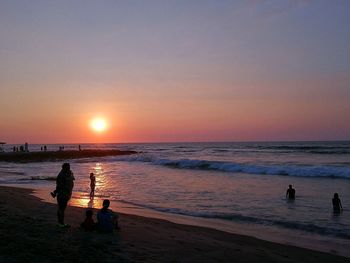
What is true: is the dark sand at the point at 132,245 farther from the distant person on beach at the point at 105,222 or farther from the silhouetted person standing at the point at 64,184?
the silhouetted person standing at the point at 64,184

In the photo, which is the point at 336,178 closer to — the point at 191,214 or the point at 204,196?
the point at 204,196

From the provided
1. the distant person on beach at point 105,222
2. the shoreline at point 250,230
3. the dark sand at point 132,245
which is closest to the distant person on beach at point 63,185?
the dark sand at point 132,245

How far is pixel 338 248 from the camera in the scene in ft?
34.3

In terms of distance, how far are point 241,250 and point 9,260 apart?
5.14 meters

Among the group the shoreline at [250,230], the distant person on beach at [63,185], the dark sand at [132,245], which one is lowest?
the shoreline at [250,230]

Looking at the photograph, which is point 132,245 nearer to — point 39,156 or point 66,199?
point 66,199

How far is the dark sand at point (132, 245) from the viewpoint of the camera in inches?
290

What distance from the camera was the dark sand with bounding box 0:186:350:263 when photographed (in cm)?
736

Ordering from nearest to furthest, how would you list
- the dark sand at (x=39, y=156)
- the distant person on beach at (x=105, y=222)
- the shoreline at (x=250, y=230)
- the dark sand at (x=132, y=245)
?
the dark sand at (x=132, y=245), the distant person on beach at (x=105, y=222), the shoreline at (x=250, y=230), the dark sand at (x=39, y=156)

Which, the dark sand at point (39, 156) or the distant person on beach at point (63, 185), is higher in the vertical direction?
the distant person on beach at point (63, 185)

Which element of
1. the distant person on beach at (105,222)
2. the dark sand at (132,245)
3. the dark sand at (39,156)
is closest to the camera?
the dark sand at (132,245)

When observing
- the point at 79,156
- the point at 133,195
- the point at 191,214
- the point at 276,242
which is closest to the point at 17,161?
the point at 79,156

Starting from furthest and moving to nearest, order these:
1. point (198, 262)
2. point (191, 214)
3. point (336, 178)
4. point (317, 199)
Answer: point (336, 178)
point (317, 199)
point (191, 214)
point (198, 262)

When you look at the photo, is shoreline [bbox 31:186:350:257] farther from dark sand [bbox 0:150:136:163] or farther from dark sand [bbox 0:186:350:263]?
dark sand [bbox 0:150:136:163]
